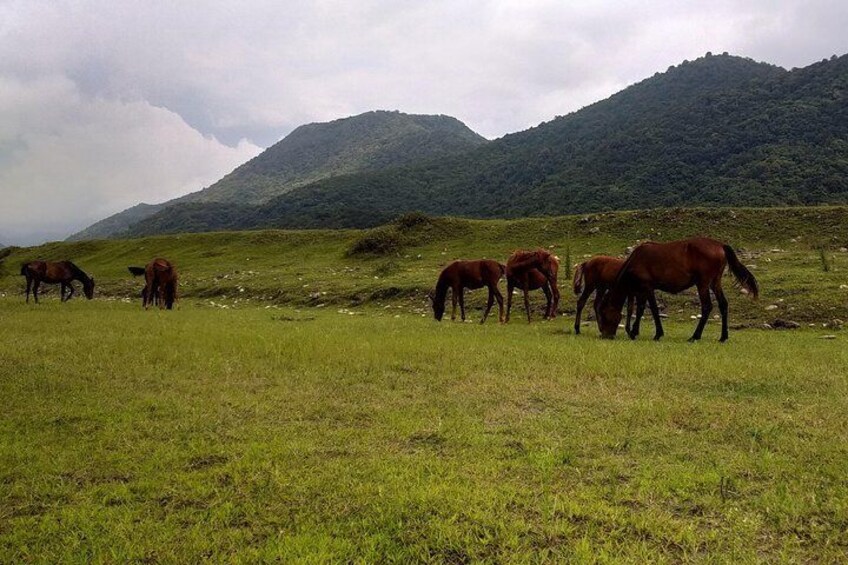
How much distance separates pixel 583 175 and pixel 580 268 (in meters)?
79.1

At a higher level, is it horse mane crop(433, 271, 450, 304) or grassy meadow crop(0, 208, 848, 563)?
horse mane crop(433, 271, 450, 304)

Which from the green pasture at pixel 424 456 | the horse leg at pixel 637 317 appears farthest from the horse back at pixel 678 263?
the green pasture at pixel 424 456

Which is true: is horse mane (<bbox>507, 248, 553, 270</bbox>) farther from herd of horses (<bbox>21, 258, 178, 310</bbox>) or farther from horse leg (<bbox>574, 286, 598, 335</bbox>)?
herd of horses (<bbox>21, 258, 178, 310</bbox>)

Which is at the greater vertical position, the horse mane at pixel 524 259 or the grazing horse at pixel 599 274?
the horse mane at pixel 524 259

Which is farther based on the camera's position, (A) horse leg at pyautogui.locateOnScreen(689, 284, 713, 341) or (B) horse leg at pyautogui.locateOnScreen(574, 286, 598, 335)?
(B) horse leg at pyautogui.locateOnScreen(574, 286, 598, 335)

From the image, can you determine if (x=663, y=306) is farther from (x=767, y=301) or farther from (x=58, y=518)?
(x=58, y=518)

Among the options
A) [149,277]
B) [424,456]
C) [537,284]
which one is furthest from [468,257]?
[424,456]

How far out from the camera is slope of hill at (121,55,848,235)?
68.2 metres

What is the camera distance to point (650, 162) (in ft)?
287

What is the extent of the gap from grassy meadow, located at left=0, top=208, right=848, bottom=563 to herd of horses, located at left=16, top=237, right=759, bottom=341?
56.3 inches

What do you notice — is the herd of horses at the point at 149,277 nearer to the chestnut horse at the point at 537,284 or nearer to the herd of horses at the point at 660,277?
the chestnut horse at the point at 537,284

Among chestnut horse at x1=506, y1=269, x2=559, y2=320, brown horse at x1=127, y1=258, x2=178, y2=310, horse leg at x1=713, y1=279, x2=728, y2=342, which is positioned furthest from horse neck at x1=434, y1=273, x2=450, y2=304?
brown horse at x1=127, y1=258, x2=178, y2=310

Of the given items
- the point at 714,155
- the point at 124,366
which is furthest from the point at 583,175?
the point at 124,366

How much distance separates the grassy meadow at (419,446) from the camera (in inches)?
172
